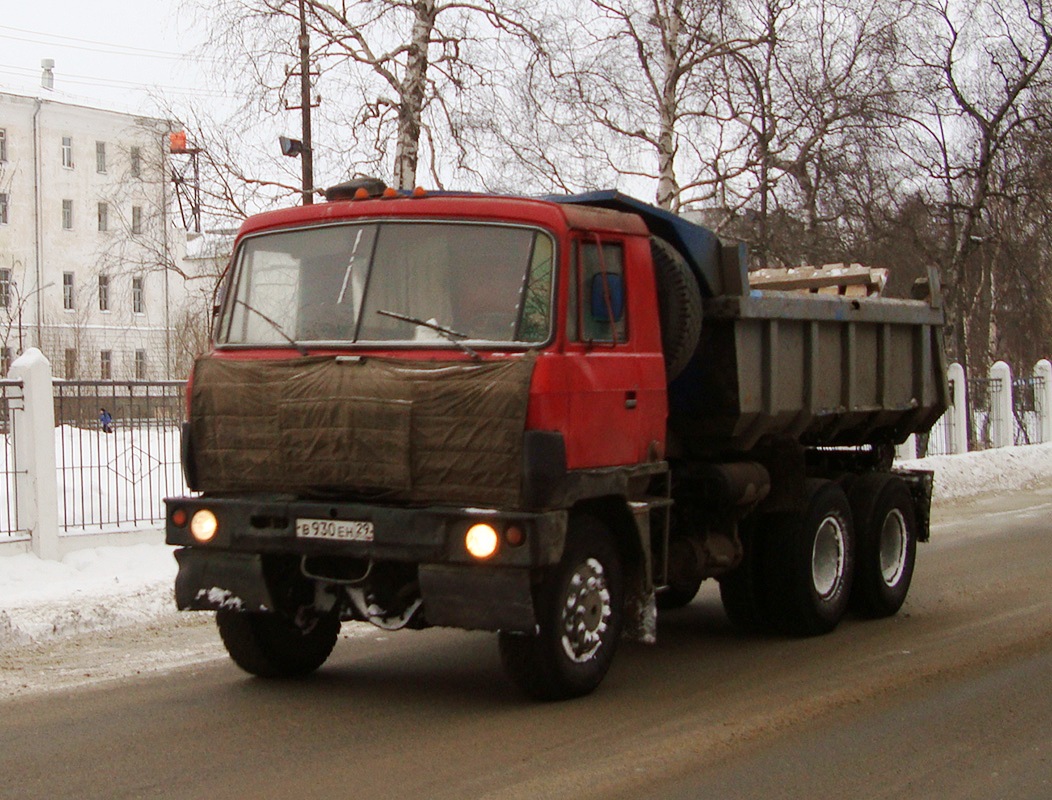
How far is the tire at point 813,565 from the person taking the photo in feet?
29.2

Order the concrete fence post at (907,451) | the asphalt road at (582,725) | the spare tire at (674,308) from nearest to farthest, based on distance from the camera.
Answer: the asphalt road at (582,725) < the spare tire at (674,308) < the concrete fence post at (907,451)

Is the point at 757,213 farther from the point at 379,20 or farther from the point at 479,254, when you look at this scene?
the point at 479,254

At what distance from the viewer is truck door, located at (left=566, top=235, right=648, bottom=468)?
682 cm

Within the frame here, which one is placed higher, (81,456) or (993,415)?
(81,456)

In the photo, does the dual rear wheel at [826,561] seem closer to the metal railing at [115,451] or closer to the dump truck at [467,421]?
the dump truck at [467,421]

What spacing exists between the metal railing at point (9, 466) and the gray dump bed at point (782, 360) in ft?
18.6

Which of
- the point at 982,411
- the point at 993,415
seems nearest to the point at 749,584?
the point at 993,415

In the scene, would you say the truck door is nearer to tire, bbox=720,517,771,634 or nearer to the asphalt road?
the asphalt road

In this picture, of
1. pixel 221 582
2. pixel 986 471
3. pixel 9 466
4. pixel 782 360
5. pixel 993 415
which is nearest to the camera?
pixel 221 582

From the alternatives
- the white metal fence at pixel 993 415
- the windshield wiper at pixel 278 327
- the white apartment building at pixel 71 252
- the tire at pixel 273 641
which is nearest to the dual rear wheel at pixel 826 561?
the tire at pixel 273 641

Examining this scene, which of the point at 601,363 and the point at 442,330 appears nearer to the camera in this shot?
the point at 442,330

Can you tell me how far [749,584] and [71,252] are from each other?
2202 inches

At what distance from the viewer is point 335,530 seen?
6727 mm

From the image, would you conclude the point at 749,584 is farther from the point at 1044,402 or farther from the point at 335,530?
the point at 1044,402
